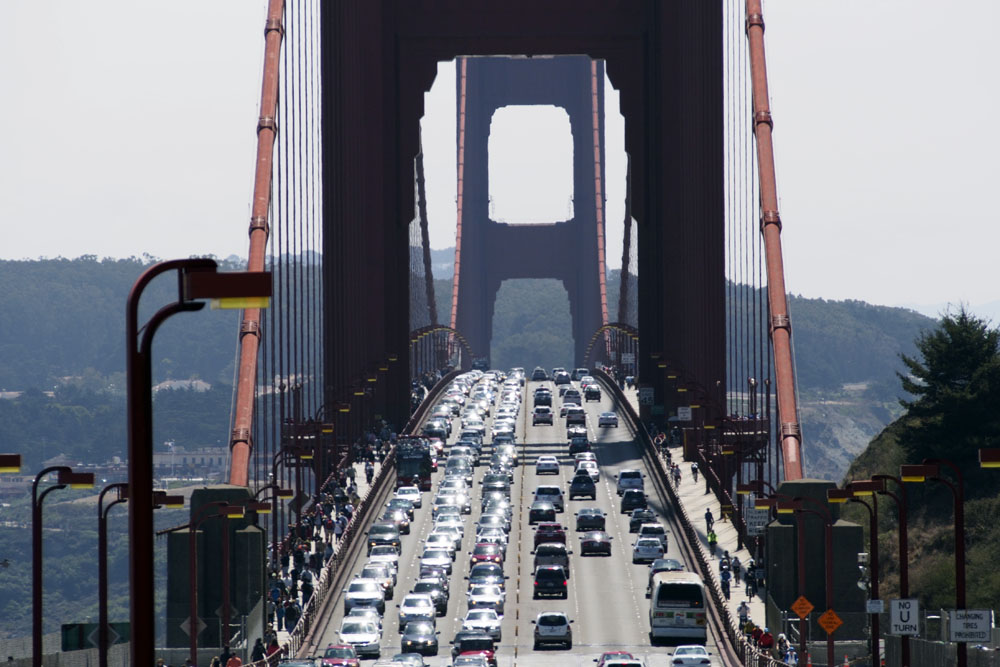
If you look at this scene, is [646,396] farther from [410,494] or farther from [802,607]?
[802,607]

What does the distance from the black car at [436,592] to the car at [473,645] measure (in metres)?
8.32

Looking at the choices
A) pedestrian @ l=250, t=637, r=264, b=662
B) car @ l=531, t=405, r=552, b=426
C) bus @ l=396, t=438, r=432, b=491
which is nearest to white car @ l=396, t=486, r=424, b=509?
bus @ l=396, t=438, r=432, b=491

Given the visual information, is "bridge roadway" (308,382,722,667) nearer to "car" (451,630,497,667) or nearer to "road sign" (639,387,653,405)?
"car" (451,630,497,667)

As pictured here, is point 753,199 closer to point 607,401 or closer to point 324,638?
point 324,638

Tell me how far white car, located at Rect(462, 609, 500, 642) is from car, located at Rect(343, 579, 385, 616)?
3.94m

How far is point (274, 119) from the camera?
74375mm

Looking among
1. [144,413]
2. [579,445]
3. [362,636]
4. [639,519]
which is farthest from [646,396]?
[144,413]

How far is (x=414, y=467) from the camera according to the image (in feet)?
309

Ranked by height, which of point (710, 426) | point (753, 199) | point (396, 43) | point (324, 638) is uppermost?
point (396, 43)

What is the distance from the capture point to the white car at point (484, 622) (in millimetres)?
56562

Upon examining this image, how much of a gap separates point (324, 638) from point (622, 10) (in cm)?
6589

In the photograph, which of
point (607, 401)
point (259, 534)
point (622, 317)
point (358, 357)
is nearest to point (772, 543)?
point (259, 534)

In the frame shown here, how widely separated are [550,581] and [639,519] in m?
17.9

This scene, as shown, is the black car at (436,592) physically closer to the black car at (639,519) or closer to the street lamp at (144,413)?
the black car at (639,519)
